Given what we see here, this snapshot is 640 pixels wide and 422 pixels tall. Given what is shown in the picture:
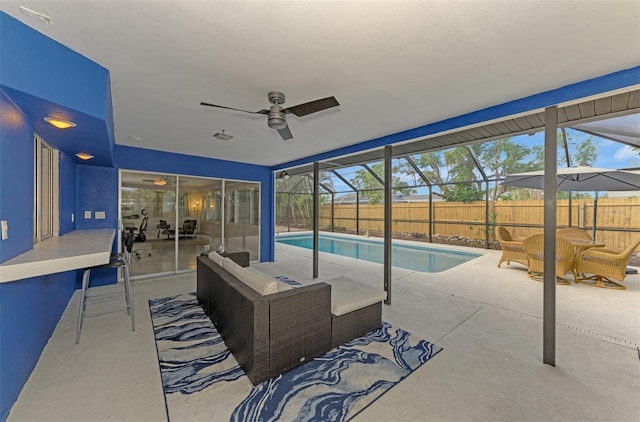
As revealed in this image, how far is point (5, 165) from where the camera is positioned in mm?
1642

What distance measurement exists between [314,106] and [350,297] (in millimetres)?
1918

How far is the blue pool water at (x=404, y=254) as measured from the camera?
648 centimetres

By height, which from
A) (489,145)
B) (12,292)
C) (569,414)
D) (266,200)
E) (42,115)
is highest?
(489,145)

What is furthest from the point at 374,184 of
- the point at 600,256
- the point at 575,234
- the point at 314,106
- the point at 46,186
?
the point at 46,186

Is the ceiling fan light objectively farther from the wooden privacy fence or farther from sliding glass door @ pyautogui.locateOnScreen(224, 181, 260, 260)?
the wooden privacy fence

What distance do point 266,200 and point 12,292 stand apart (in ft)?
16.2

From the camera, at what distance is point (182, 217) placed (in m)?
5.39

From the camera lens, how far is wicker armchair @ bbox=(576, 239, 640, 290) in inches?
162

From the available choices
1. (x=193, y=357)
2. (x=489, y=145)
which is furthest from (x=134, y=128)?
(x=489, y=145)

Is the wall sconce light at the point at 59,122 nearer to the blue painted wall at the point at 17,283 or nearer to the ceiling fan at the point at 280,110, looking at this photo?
the blue painted wall at the point at 17,283

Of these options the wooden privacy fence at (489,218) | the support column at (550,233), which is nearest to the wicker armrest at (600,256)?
the wooden privacy fence at (489,218)

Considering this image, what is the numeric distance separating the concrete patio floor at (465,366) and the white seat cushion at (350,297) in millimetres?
608

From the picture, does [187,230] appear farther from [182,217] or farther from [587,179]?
[587,179]

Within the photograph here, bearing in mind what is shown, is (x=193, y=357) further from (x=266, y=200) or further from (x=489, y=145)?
(x=489, y=145)
